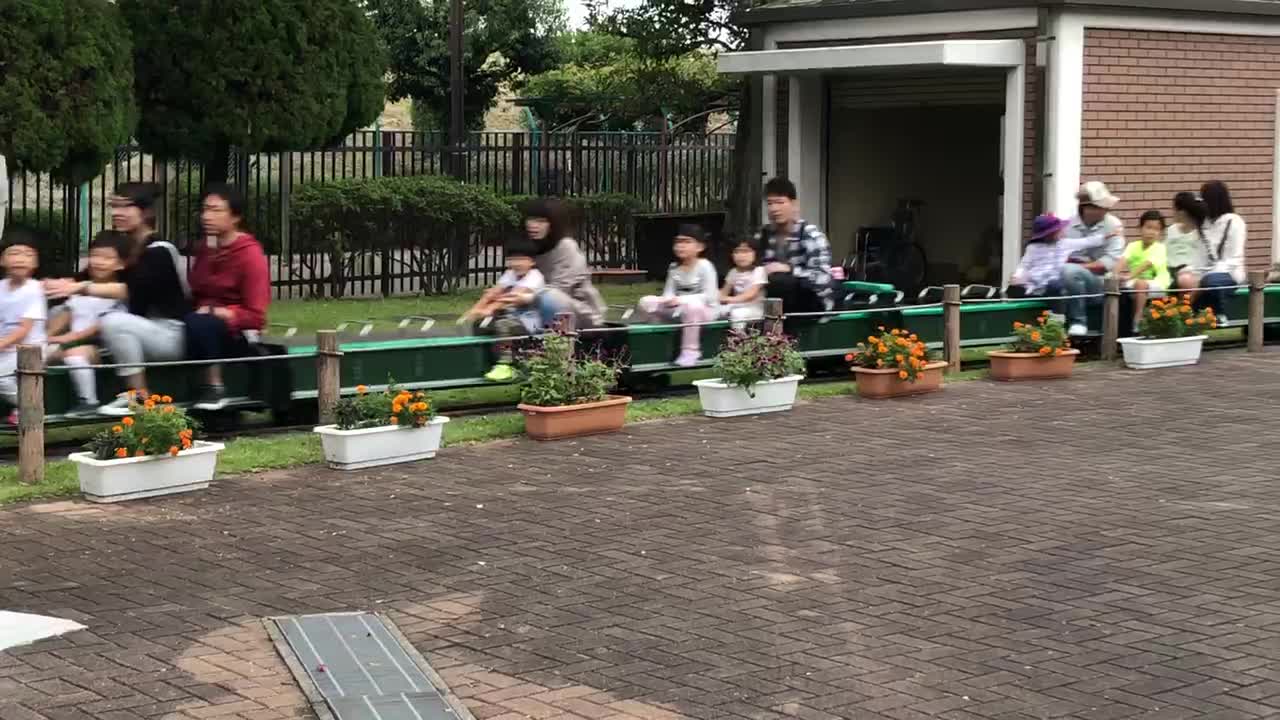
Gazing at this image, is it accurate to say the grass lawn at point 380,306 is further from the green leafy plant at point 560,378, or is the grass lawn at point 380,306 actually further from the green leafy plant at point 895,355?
the green leafy plant at point 560,378

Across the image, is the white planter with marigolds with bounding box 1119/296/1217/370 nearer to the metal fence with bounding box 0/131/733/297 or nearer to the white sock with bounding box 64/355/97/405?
the white sock with bounding box 64/355/97/405

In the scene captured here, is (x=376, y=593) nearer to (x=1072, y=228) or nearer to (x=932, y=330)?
(x=932, y=330)

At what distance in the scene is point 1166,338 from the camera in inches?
591

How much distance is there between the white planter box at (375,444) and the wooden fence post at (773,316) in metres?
3.17

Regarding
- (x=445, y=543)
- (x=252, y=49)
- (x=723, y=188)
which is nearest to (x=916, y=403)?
(x=445, y=543)

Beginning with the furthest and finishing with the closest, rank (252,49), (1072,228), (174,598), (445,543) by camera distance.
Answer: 1. (252,49)
2. (1072,228)
3. (445,543)
4. (174,598)

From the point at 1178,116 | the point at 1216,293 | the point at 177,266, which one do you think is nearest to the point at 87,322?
the point at 177,266

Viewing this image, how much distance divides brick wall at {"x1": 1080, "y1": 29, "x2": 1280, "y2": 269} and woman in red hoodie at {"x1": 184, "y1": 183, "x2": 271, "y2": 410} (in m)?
9.80

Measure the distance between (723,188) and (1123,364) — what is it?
14.1 m

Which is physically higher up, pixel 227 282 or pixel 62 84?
pixel 62 84

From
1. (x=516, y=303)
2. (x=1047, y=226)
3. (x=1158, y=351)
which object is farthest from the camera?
(x=1047, y=226)

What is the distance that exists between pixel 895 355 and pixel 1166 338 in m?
3.13

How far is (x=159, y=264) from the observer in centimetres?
1152

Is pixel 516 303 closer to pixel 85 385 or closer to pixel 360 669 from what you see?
pixel 85 385
